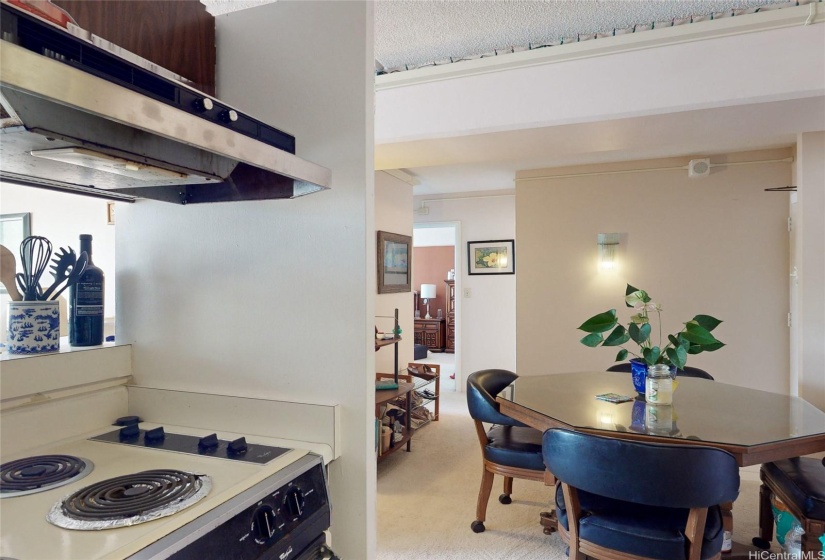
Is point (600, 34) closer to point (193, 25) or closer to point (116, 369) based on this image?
point (193, 25)

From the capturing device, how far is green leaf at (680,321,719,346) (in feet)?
7.02

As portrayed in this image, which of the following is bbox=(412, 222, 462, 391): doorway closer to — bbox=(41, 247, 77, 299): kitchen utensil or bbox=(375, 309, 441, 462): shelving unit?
bbox=(375, 309, 441, 462): shelving unit

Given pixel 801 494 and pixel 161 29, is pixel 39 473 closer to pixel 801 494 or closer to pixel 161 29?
pixel 161 29

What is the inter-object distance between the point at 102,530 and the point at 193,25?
124 cm

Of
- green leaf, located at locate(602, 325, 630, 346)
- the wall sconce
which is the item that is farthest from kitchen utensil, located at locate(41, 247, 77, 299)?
the wall sconce

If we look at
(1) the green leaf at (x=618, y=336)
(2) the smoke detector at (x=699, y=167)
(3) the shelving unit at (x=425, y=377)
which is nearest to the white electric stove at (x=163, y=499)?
(1) the green leaf at (x=618, y=336)

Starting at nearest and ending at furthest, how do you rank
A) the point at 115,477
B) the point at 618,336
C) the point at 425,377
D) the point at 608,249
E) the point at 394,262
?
the point at 115,477 < the point at 618,336 < the point at 608,249 < the point at 425,377 < the point at 394,262

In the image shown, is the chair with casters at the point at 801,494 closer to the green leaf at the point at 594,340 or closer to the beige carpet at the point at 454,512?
the beige carpet at the point at 454,512

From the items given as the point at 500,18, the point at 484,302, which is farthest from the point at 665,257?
the point at 500,18

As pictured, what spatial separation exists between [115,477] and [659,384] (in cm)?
213

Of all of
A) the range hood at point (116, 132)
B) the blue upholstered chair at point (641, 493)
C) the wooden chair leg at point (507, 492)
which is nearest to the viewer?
the range hood at point (116, 132)

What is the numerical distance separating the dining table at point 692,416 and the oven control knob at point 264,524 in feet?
4.41

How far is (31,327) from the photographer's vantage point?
1252 millimetres

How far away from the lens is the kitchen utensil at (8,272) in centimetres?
126
